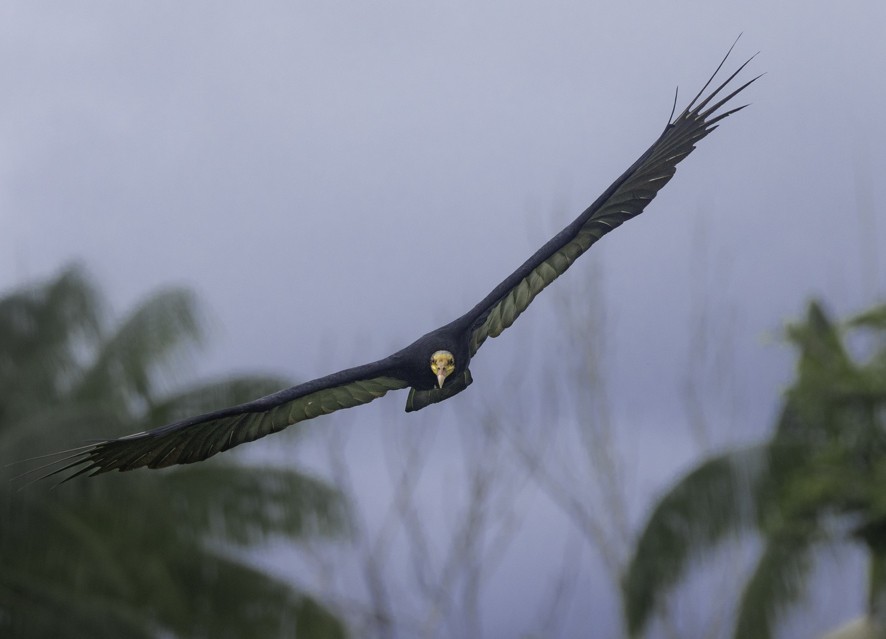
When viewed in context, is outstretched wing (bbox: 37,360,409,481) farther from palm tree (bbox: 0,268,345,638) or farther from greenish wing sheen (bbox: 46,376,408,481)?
palm tree (bbox: 0,268,345,638)

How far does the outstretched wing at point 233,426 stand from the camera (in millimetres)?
3992

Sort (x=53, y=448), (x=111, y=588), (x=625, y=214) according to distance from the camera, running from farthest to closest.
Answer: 1. (x=111, y=588)
2. (x=53, y=448)
3. (x=625, y=214)

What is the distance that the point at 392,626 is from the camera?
18.0 metres

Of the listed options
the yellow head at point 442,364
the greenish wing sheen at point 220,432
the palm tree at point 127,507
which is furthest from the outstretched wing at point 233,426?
the palm tree at point 127,507

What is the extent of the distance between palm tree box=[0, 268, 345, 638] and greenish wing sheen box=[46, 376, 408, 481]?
6.56m

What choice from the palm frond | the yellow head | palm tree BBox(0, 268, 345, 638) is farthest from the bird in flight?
the palm frond

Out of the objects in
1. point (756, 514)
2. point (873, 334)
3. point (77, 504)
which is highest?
point (77, 504)

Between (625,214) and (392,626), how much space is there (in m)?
14.2

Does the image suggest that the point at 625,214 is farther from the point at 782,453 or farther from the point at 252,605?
the point at 252,605

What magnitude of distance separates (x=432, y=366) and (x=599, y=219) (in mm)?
1041

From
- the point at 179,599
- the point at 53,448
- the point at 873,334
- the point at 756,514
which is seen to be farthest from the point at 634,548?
the point at 53,448

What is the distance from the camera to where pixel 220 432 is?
4.40 metres

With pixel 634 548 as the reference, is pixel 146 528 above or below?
above

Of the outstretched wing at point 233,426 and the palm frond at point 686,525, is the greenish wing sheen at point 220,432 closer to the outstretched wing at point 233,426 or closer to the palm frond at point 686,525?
the outstretched wing at point 233,426
